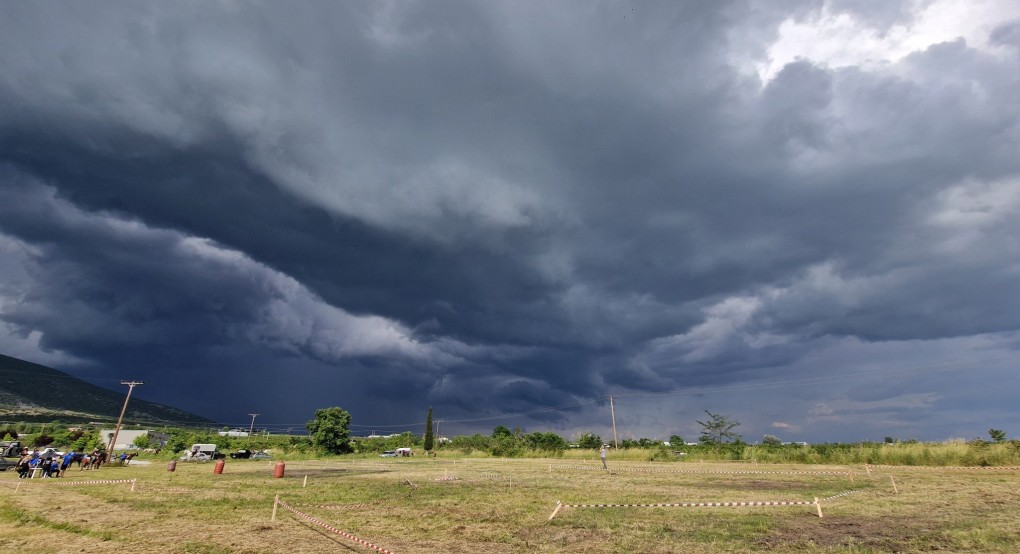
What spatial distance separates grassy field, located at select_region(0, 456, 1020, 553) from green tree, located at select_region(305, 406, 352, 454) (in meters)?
69.8

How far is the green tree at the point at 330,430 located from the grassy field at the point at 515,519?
69826 millimetres

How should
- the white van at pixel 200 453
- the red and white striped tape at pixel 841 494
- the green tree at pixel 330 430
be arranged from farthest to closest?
1. the green tree at pixel 330 430
2. the white van at pixel 200 453
3. the red and white striped tape at pixel 841 494

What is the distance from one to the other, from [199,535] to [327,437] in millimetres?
89123

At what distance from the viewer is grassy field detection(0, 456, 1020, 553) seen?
14.5 meters

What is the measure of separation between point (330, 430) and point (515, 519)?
89.5 m

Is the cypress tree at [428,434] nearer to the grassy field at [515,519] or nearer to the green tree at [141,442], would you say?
the green tree at [141,442]

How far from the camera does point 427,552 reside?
45.3 ft

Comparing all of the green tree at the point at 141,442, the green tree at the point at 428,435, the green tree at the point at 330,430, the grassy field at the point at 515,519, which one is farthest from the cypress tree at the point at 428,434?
the grassy field at the point at 515,519

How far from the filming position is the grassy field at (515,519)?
14.5 meters

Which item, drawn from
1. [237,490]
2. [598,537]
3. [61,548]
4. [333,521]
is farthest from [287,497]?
[598,537]

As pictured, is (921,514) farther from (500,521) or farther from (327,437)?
(327,437)

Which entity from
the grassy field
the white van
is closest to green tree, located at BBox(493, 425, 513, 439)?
the white van

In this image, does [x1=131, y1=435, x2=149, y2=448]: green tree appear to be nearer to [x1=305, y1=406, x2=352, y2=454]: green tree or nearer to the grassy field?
[x1=305, y1=406, x2=352, y2=454]: green tree

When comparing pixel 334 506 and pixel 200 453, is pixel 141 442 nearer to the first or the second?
pixel 200 453
